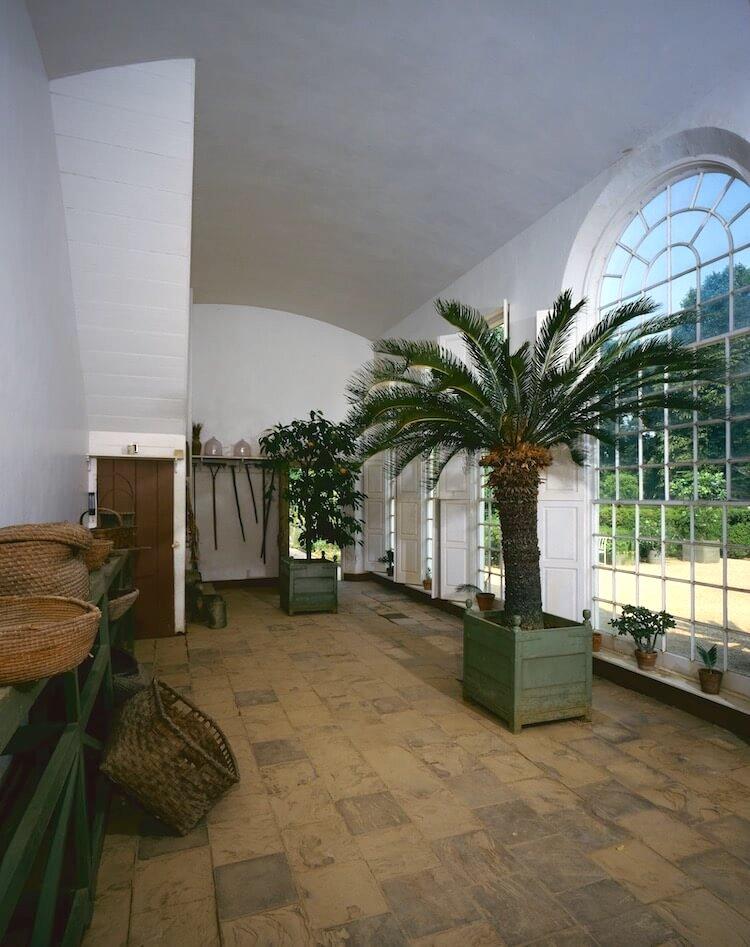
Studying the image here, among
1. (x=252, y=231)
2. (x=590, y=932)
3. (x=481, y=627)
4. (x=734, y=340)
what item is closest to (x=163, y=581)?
(x=481, y=627)

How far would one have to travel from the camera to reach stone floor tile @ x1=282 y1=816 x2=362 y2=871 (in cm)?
237

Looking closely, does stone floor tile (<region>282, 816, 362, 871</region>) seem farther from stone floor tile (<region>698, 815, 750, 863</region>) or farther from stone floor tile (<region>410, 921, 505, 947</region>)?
stone floor tile (<region>698, 815, 750, 863</region>)

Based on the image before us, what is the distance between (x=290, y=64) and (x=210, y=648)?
4720mm

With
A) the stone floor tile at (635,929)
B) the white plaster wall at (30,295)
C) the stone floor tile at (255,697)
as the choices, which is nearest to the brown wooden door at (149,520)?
the white plaster wall at (30,295)

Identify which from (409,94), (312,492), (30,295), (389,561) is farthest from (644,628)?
(389,561)

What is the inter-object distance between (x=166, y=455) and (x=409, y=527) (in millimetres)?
3393

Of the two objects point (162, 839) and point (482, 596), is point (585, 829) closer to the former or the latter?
point (162, 839)

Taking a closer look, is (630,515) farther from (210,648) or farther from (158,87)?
(158,87)

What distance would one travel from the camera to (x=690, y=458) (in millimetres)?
Answer: 4172

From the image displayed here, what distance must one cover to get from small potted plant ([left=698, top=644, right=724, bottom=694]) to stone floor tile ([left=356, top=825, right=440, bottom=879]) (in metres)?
2.30

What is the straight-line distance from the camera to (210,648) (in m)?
5.42

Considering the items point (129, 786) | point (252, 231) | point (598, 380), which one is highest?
point (252, 231)

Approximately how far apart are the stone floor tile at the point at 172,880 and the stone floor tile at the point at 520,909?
1.03m

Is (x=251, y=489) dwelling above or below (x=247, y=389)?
below
